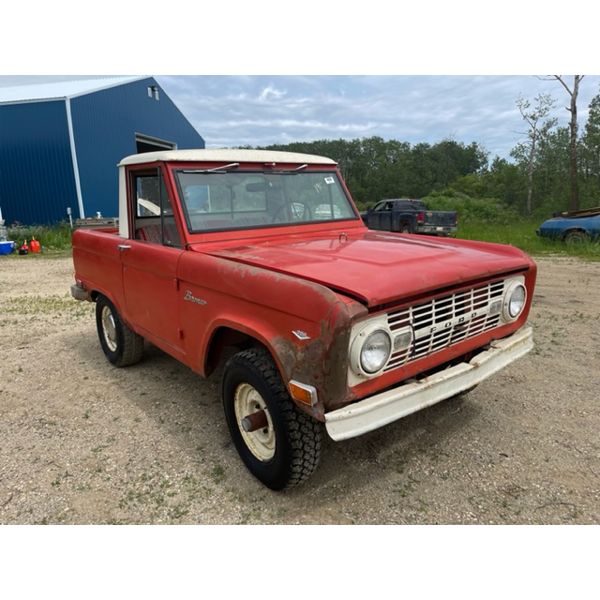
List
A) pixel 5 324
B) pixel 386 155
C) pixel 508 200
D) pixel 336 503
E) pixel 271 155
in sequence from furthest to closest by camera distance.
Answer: pixel 386 155 → pixel 508 200 → pixel 5 324 → pixel 271 155 → pixel 336 503

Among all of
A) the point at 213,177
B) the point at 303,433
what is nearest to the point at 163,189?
the point at 213,177

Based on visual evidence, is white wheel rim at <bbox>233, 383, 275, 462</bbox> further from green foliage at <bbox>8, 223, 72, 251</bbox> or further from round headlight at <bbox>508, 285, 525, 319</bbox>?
green foliage at <bbox>8, 223, 72, 251</bbox>

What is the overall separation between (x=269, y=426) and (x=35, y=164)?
703 inches

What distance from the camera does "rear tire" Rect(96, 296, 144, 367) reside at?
14.6 ft

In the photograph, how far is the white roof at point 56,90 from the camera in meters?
16.6

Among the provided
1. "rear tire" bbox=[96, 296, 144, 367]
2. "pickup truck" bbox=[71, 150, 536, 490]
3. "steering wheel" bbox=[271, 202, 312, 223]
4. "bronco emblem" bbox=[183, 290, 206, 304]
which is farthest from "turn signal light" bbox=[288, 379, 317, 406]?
"rear tire" bbox=[96, 296, 144, 367]

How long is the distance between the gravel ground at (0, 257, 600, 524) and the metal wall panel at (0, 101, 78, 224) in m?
14.1

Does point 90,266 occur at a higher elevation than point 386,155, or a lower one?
lower

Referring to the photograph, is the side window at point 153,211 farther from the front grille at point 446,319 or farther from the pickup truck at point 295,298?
the front grille at point 446,319

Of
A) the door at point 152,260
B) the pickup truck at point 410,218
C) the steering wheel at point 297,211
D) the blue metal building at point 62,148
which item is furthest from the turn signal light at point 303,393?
the blue metal building at point 62,148

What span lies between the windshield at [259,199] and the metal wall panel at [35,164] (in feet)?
50.9

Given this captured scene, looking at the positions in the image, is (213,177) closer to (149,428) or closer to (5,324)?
(149,428)

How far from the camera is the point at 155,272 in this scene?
11.3ft

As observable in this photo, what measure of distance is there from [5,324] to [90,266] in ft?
8.64
